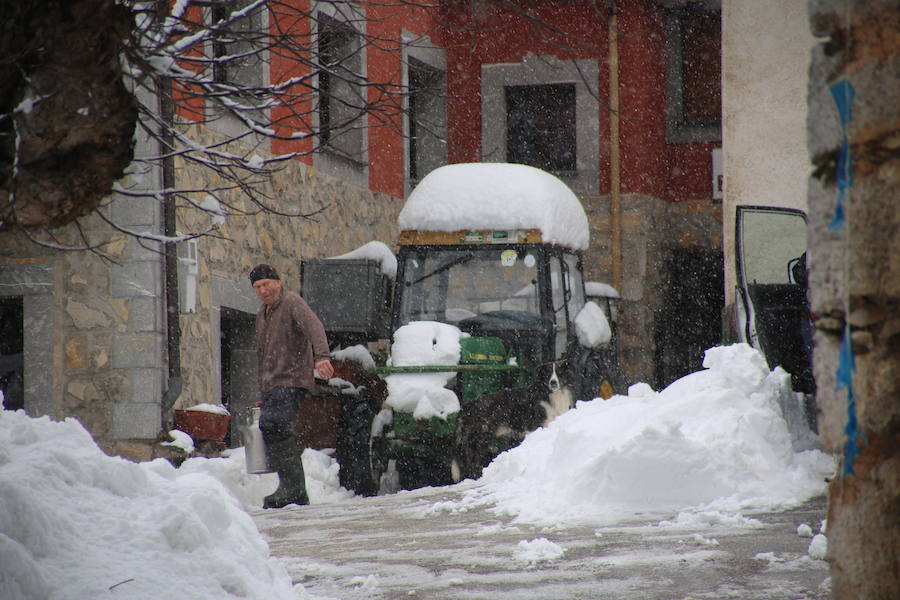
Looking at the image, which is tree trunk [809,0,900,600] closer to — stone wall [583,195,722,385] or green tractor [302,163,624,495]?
green tractor [302,163,624,495]

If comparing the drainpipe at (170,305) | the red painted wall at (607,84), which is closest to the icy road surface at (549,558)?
the drainpipe at (170,305)

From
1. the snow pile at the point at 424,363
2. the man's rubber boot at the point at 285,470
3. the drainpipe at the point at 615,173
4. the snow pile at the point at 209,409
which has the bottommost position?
the man's rubber boot at the point at 285,470

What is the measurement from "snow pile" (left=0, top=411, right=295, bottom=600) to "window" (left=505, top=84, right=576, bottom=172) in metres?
12.5

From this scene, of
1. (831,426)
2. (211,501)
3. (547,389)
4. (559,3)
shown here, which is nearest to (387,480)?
(547,389)

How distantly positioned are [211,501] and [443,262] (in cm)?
563

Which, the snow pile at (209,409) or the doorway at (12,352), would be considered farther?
the doorway at (12,352)

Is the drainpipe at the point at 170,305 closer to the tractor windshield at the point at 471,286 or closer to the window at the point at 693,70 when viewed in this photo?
the tractor windshield at the point at 471,286

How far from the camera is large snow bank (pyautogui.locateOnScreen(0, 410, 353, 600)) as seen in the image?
374 centimetres

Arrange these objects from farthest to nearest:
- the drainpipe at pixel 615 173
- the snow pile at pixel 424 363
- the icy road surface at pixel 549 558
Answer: the drainpipe at pixel 615 173 < the snow pile at pixel 424 363 < the icy road surface at pixel 549 558

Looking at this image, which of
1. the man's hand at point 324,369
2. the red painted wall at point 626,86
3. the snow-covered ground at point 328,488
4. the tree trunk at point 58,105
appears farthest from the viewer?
the red painted wall at point 626,86

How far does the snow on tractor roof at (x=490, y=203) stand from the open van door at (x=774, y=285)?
2.04 meters

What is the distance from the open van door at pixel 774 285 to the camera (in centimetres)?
828

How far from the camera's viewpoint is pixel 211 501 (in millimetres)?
4688

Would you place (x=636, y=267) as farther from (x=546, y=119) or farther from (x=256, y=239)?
(x=256, y=239)
